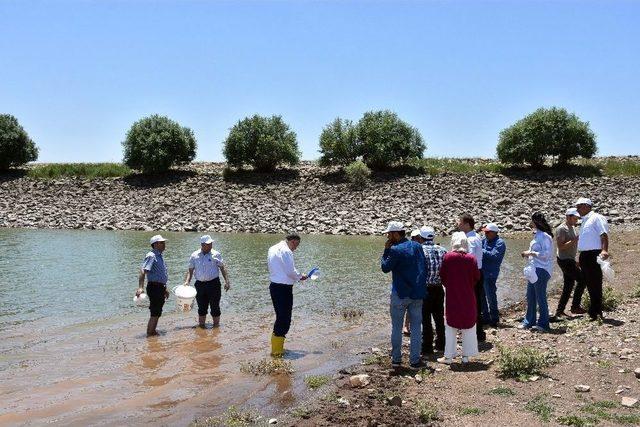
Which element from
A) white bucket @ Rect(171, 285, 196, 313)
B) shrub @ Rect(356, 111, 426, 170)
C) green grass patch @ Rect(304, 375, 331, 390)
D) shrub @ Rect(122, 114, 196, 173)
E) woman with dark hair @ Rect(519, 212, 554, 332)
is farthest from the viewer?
shrub @ Rect(122, 114, 196, 173)

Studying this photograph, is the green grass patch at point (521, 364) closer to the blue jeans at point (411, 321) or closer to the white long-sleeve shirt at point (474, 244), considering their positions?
the blue jeans at point (411, 321)

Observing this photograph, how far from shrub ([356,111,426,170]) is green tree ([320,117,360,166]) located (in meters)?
0.56

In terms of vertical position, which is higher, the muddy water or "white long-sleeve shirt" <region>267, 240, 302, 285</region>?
"white long-sleeve shirt" <region>267, 240, 302, 285</region>

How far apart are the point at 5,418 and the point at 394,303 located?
531cm

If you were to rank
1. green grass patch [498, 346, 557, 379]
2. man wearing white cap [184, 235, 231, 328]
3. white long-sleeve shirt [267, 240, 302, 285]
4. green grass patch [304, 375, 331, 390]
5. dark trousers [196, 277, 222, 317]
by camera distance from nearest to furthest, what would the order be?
green grass patch [498, 346, 557, 379] < green grass patch [304, 375, 331, 390] < white long-sleeve shirt [267, 240, 302, 285] < man wearing white cap [184, 235, 231, 328] < dark trousers [196, 277, 222, 317]

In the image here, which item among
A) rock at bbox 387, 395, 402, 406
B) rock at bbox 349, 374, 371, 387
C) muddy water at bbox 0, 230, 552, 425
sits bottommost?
muddy water at bbox 0, 230, 552, 425

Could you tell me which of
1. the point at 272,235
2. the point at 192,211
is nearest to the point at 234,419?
the point at 272,235

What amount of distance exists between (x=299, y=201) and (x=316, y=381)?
129ft

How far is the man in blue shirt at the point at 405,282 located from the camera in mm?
8867

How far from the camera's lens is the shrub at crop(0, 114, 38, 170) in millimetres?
62531

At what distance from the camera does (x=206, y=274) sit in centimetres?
1244

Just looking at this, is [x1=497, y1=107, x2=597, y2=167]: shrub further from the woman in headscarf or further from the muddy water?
the woman in headscarf

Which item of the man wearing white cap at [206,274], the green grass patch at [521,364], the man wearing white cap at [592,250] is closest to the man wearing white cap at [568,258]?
the man wearing white cap at [592,250]

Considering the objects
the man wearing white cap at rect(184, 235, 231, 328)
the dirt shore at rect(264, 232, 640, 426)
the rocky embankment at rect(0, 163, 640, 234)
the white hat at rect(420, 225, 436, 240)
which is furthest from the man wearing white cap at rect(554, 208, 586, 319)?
the rocky embankment at rect(0, 163, 640, 234)
